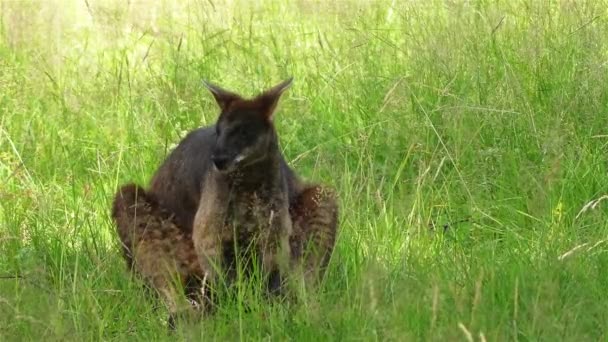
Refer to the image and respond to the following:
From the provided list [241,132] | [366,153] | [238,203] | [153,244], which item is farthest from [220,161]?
[366,153]

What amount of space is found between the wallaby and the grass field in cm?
17

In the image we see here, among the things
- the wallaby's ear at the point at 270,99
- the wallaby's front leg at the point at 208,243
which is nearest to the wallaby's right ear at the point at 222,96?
the wallaby's ear at the point at 270,99

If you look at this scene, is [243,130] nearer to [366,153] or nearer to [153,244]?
[153,244]

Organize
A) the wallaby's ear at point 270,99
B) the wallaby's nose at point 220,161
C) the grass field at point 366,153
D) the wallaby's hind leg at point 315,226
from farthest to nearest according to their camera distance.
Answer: the wallaby's hind leg at point 315,226, the wallaby's ear at point 270,99, the wallaby's nose at point 220,161, the grass field at point 366,153

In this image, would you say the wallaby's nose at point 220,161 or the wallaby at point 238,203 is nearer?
the wallaby's nose at point 220,161

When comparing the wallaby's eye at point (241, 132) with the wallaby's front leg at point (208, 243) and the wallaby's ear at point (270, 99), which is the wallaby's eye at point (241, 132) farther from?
the wallaby's front leg at point (208, 243)

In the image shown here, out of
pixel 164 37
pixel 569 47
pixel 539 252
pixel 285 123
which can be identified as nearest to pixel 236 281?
pixel 539 252

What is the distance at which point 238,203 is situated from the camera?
4938 mm

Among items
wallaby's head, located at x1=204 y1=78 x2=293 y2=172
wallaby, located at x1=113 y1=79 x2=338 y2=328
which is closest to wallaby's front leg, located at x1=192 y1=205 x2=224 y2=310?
wallaby, located at x1=113 y1=79 x2=338 y2=328

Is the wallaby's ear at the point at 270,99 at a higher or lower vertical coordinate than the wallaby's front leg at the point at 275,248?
higher

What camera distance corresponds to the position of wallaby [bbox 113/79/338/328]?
4812 millimetres

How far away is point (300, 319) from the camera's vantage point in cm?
418

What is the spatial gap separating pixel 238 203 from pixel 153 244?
44 cm

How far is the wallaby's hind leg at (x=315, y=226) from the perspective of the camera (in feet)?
16.3
